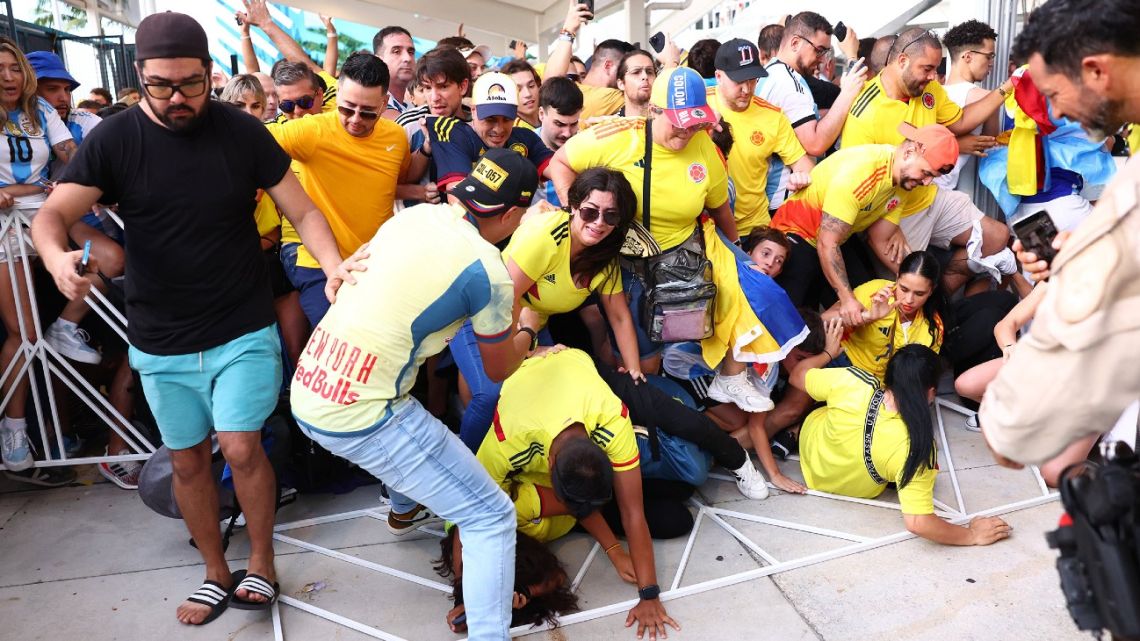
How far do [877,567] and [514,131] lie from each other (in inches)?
103

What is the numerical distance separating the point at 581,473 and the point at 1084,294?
1.74 m

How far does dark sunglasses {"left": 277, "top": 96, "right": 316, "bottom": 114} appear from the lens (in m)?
4.04

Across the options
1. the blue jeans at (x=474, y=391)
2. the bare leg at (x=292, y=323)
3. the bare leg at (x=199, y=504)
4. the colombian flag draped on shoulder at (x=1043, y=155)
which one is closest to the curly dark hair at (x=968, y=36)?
the colombian flag draped on shoulder at (x=1043, y=155)

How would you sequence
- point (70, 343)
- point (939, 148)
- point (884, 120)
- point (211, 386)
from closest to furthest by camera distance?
point (211, 386)
point (70, 343)
point (939, 148)
point (884, 120)

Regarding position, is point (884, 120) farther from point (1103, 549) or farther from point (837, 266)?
point (1103, 549)

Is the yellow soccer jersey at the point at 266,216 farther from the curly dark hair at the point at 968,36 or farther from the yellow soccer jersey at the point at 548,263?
the curly dark hair at the point at 968,36

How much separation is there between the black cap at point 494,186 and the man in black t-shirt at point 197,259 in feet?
1.57

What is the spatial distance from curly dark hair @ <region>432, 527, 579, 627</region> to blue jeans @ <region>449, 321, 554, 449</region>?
441 mm

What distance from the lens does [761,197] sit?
461 cm

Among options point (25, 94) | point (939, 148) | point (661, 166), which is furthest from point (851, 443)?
point (25, 94)

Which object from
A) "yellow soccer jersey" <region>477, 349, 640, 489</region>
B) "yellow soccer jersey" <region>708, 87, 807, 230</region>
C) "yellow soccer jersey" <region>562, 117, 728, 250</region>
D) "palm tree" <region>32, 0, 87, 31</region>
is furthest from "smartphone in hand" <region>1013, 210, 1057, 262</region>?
"palm tree" <region>32, 0, 87, 31</region>

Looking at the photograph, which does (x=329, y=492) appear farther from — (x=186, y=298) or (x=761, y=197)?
(x=761, y=197)

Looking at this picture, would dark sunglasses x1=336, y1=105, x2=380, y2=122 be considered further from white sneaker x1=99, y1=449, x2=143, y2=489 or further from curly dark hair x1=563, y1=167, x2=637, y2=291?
white sneaker x1=99, y1=449, x2=143, y2=489

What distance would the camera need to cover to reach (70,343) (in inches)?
155
